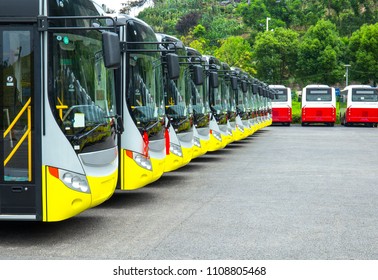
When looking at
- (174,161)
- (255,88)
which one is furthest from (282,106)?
(174,161)

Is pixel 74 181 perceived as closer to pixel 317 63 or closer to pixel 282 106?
pixel 282 106

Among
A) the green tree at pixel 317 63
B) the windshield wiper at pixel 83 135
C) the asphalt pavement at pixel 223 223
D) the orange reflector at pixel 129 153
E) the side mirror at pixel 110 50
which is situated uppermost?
the green tree at pixel 317 63

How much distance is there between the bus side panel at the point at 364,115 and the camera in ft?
180

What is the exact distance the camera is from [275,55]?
7738cm

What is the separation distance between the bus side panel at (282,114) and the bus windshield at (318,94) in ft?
8.95

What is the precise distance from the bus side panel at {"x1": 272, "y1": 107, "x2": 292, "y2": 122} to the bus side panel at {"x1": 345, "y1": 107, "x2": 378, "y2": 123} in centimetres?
479

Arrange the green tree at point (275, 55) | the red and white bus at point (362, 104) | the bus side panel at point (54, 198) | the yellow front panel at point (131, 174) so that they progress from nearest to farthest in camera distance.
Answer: the bus side panel at point (54, 198) < the yellow front panel at point (131, 174) < the red and white bus at point (362, 104) < the green tree at point (275, 55)

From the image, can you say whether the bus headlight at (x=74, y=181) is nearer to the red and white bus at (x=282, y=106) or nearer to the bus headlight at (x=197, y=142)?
the bus headlight at (x=197, y=142)

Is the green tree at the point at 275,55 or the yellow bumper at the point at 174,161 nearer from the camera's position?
the yellow bumper at the point at 174,161

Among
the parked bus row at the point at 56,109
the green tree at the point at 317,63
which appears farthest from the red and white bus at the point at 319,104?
the parked bus row at the point at 56,109

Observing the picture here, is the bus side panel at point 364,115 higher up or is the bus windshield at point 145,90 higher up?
the bus windshield at point 145,90
